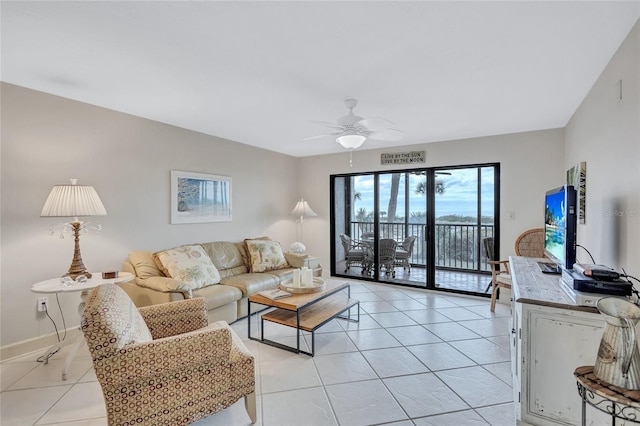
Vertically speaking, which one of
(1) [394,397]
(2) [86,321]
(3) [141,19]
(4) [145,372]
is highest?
(3) [141,19]

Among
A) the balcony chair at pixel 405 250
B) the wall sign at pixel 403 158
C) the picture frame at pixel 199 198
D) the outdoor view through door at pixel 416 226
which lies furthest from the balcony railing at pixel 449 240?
the picture frame at pixel 199 198

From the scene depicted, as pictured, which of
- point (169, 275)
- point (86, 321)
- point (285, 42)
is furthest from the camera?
point (169, 275)

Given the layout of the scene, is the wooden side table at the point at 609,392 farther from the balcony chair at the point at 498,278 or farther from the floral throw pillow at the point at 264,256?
the floral throw pillow at the point at 264,256

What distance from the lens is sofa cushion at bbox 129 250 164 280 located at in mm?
3160

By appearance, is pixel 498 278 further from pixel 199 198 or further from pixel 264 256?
pixel 199 198

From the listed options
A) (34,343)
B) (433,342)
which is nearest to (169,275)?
(34,343)

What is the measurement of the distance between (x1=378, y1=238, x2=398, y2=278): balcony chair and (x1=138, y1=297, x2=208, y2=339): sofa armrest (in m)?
3.69

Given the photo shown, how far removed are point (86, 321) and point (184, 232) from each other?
2623 millimetres

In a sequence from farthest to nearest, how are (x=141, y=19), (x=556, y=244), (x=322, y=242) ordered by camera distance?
1. (x=322, y=242)
2. (x=556, y=244)
3. (x=141, y=19)

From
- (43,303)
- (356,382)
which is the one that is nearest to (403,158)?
(356,382)

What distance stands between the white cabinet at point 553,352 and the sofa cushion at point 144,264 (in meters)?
3.36

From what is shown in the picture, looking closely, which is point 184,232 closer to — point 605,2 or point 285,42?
point 285,42

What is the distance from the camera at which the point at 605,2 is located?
153cm

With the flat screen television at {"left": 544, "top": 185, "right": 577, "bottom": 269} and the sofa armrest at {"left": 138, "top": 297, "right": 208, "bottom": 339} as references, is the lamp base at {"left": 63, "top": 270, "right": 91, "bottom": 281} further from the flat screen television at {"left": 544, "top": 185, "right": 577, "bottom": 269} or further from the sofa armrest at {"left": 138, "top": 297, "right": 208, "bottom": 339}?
the flat screen television at {"left": 544, "top": 185, "right": 577, "bottom": 269}
